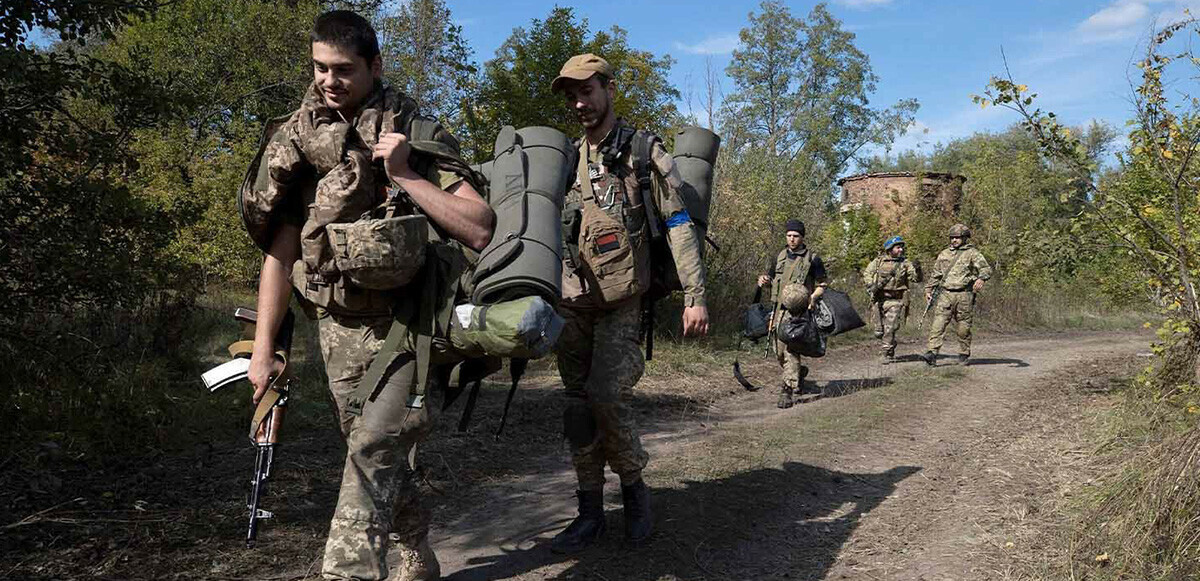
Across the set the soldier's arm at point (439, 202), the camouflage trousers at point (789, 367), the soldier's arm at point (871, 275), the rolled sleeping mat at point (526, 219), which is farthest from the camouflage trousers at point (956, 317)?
the soldier's arm at point (439, 202)

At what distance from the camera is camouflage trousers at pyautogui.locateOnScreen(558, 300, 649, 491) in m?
4.15

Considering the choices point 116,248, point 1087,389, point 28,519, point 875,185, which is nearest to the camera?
point 28,519

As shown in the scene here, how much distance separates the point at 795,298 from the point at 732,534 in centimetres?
507

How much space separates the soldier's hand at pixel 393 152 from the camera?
2.67 metres

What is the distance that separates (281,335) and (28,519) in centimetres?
174

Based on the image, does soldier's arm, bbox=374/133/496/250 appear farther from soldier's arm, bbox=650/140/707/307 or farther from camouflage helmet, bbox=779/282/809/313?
camouflage helmet, bbox=779/282/809/313

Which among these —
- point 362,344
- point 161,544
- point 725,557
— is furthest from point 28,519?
point 725,557

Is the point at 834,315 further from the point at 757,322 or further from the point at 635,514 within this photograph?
the point at 635,514

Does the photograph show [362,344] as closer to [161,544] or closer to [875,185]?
[161,544]

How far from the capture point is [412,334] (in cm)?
293

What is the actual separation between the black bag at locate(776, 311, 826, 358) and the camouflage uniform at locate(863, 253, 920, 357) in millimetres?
3752

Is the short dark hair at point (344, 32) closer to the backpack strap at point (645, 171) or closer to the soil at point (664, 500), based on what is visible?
the backpack strap at point (645, 171)

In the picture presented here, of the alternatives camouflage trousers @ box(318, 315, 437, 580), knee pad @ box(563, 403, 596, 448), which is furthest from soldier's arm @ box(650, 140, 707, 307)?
camouflage trousers @ box(318, 315, 437, 580)

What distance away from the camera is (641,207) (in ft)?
14.2
